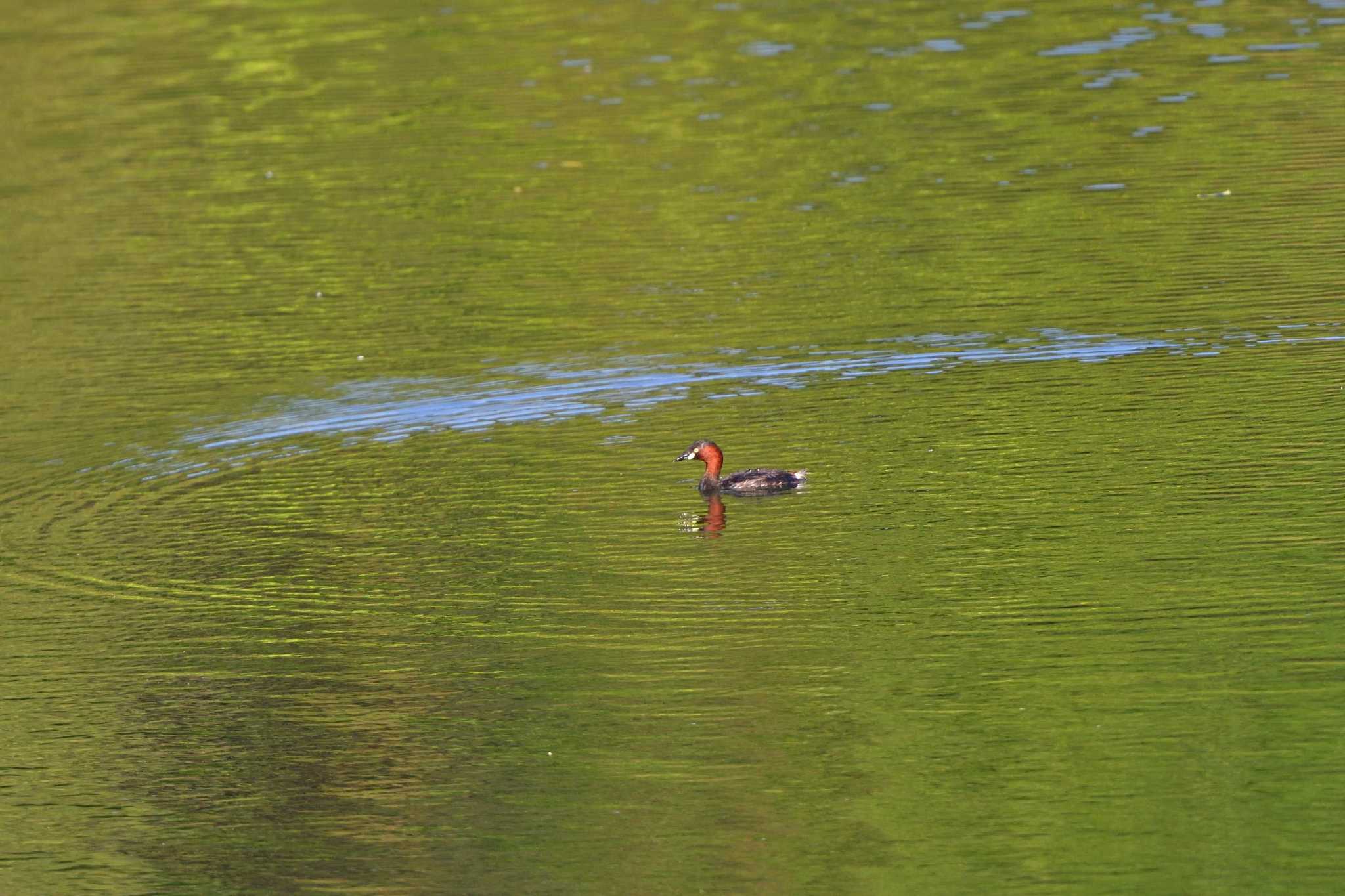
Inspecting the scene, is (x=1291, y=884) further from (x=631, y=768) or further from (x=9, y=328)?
(x=9, y=328)

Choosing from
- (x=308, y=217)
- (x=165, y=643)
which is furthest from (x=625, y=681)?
(x=308, y=217)

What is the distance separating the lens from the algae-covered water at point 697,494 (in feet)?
33.0

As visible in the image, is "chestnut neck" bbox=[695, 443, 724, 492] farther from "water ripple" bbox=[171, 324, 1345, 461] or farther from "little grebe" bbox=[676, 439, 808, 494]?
"water ripple" bbox=[171, 324, 1345, 461]

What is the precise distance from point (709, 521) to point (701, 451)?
89cm

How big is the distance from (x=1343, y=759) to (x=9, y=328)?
601 inches

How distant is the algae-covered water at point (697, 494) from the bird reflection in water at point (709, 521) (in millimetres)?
43

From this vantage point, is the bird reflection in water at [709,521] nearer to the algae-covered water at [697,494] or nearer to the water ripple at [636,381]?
the algae-covered water at [697,494]

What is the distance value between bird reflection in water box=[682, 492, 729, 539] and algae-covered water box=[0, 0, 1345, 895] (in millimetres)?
43

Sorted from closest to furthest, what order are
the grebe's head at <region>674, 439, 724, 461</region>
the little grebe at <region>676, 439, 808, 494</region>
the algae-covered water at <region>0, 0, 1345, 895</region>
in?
the algae-covered water at <region>0, 0, 1345, 895</region> < the little grebe at <region>676, 439, 808, 494</region> < the grebe's head at <region>674, 439, 724, 461</region>

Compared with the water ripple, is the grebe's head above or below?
above

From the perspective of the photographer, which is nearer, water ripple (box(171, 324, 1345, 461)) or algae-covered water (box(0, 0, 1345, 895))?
algae-covered water (box(0, 0, 1345, 895))

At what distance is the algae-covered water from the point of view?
1006 centimetres

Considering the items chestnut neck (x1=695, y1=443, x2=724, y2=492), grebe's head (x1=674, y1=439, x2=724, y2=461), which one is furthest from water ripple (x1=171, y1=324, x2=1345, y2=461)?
chestnut neck (x1=695, y1=443, x2=724, y2=492)

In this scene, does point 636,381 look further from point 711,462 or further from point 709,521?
point 709,521
